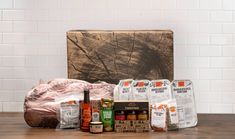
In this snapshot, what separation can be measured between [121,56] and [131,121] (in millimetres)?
647

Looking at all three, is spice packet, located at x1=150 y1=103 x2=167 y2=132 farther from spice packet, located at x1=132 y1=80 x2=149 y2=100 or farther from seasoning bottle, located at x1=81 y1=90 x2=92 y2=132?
seasoning bottle, located at x1=81 y1=90 x2=92 y2=132

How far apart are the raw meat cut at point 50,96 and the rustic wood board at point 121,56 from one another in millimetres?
294

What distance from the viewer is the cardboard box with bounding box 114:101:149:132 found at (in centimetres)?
193

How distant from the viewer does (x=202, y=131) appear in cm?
196

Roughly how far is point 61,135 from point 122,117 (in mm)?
327

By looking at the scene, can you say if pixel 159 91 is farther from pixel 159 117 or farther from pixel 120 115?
pixel 120 115

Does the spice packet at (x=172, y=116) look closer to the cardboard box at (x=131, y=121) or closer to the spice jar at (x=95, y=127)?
the cardboard box at (x=131, y=121)

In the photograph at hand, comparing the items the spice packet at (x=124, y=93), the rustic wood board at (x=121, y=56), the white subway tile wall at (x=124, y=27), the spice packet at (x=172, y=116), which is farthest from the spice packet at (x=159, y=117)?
the white subway tile wall at (x=124, y=27)

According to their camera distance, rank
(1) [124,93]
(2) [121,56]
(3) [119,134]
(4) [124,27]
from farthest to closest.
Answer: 1. (4) [124,27]
2. (2) [121,56]
3. (1) [124,93]
4. (3) [119,134]

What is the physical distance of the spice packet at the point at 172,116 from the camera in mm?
1952

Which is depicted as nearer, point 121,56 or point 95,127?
point 95,127

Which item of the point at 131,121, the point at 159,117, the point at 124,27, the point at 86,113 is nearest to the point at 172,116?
the point at 159,117

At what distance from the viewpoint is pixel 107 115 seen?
1931 mm

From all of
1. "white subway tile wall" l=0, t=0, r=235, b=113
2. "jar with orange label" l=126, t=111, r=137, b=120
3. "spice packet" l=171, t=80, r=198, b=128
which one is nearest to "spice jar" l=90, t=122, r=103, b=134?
"jar with orange label" l=126, t=111, r=137, b=120
